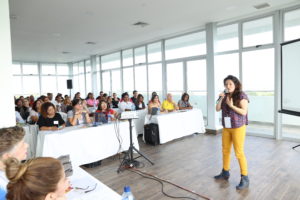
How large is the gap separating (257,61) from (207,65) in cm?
144

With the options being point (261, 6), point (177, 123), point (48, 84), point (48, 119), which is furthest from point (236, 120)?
point (48, 84)

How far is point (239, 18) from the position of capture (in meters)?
6.16

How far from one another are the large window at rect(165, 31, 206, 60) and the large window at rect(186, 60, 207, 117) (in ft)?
1.23

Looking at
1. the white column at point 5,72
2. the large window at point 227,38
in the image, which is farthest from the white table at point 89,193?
the large window at point 227,38

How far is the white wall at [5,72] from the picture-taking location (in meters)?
3.03

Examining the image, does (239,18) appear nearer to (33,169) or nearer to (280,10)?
(280,10)

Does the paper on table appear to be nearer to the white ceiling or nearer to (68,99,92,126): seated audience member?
(68,99,92,126): seated audience member

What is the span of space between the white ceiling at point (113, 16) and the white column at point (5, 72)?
1673 millimetres

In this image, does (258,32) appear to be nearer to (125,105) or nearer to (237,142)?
(237,142)

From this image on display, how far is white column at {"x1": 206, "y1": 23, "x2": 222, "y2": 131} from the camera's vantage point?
659 centimetres

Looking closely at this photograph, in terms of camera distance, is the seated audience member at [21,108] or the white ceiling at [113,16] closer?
the white ceiling at [113,16]

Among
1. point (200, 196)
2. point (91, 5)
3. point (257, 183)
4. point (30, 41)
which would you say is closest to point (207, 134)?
point (257, 183)

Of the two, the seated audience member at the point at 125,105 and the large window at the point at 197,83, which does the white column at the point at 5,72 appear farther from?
the large window at the point at 197,83

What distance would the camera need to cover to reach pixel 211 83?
6.70 metres
